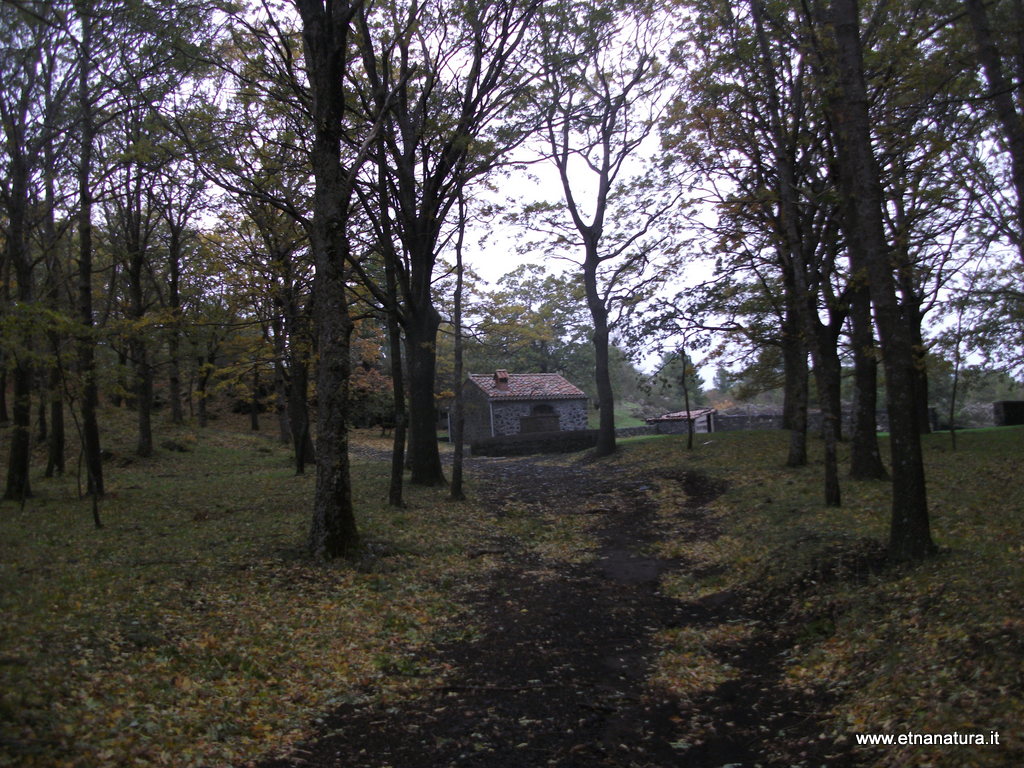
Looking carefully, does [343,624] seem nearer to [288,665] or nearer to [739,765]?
[288,665]

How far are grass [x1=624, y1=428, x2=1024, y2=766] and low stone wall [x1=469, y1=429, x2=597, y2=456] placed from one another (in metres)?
17.9

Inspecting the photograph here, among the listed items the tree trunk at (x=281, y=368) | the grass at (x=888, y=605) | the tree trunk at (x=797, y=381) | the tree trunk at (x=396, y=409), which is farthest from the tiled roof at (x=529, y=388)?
the grass at (x=888, y=605)

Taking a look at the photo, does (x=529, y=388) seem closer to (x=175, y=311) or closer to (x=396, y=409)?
(x=396, y=409)

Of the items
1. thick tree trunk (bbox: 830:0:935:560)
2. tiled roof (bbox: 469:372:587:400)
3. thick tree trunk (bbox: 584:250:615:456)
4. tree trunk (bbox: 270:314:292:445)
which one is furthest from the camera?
tiled roof (bbox: 469:372:587:400)

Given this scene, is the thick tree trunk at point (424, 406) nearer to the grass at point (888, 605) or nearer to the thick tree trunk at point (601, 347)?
the grass at point (888, 605)

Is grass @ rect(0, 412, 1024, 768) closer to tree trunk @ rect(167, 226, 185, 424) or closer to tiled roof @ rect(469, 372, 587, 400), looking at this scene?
tree trunk @ rect(167, 226, 185, 424)

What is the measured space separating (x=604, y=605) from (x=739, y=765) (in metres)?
3.91

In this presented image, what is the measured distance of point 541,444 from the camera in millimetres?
31188

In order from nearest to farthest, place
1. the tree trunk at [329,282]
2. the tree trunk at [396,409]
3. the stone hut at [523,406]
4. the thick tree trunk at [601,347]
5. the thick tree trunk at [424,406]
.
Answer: the tree trunk at [329,282]
the tree trunk at [396,409]
the thick tree trunk at [424,406]
the thick tree trunk at [601,347]
the stone hut at [523,406]

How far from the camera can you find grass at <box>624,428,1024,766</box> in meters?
4.13

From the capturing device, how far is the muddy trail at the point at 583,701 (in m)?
4.47

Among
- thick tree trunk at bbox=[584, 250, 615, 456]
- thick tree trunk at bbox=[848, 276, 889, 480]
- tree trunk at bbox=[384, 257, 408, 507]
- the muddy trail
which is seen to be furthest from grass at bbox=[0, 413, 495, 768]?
thick tree trunk at bbox=[584, 250, 615, 456]

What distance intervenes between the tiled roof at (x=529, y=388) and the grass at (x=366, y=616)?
25735mm

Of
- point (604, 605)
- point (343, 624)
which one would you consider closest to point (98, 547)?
point (343, 624)
